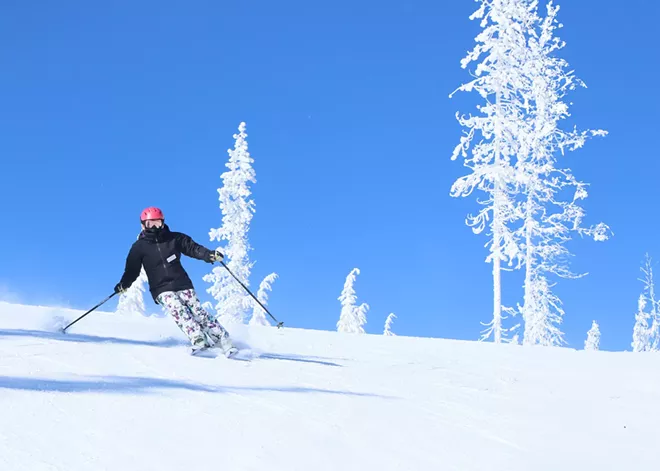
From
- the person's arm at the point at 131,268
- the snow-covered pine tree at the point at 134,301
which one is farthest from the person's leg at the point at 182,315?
the snow-covered pine tree at the point at 134,301

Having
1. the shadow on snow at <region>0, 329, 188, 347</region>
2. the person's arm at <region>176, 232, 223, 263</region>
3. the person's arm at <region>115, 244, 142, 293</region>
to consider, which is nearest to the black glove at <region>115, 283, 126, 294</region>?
the person's arm at <region>115, 244, 142, 293</region>

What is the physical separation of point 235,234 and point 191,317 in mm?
27896

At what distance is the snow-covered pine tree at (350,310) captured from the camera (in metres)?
45.4

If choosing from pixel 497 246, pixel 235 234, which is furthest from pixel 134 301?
pixel 497 246

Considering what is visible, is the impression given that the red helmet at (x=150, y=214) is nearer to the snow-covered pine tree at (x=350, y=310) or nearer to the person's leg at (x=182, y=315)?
the person's leg at (x=182, y=315)

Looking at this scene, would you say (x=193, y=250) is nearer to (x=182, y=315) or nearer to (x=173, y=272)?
(x=173, y=272)

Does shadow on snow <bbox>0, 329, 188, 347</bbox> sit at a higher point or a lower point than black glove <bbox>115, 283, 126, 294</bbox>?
lower

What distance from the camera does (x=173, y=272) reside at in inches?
350

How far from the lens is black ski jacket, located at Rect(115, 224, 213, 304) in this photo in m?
8.87

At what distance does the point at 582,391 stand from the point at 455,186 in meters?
17.6

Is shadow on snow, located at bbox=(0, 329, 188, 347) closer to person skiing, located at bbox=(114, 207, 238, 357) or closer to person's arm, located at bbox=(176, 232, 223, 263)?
person skiing, located at bbox=(114, 207, 238, 357)

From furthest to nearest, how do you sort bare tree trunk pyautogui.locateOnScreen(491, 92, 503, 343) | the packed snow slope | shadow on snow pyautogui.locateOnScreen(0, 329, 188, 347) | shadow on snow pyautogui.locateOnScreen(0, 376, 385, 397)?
bare tree trunk pyautogui.locateOnScreen(491, 92, 503, 343), shadow on snow pyautogui.locateOnScreen(0, 329, 188, 347), shadow on snow pyautogui.locateOnScreen(0, 376, 385, 397), the packed snow slope

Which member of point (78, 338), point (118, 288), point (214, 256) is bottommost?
point (78, 338)

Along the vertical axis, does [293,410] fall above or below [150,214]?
below
